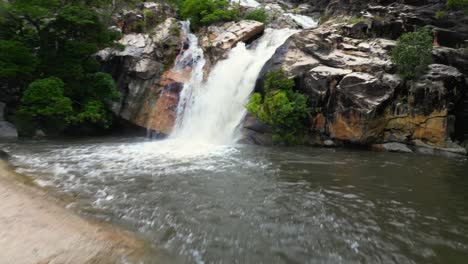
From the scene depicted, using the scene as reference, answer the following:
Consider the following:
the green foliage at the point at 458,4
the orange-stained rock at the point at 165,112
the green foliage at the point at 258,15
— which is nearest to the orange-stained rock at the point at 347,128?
the green foliage at the point at 458,4

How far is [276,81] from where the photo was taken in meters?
→ 17.4

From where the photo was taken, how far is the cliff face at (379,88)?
617 inches

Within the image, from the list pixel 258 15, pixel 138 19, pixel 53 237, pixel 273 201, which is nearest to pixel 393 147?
pixel 273 201

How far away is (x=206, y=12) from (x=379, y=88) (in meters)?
14.5

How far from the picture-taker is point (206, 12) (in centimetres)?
2555

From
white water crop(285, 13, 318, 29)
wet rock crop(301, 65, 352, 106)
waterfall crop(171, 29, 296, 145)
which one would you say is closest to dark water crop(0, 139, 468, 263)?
wet rock crop(301, 65, 352, 106)

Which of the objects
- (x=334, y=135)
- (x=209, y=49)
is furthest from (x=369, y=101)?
(x=209, y=49)

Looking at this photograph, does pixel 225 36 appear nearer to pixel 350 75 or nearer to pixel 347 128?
A: pixel 350 75

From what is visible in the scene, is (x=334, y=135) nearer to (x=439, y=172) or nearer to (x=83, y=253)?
(x=439, y=172)

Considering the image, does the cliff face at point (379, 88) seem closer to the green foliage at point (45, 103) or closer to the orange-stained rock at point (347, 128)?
the orange-stained rock at point (347, 128)

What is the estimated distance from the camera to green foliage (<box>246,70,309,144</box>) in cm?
1667

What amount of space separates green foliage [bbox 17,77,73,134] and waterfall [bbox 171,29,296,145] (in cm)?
576

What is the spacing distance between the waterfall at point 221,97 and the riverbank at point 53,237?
11110mm

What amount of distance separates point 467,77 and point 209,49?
14255 millimetres
